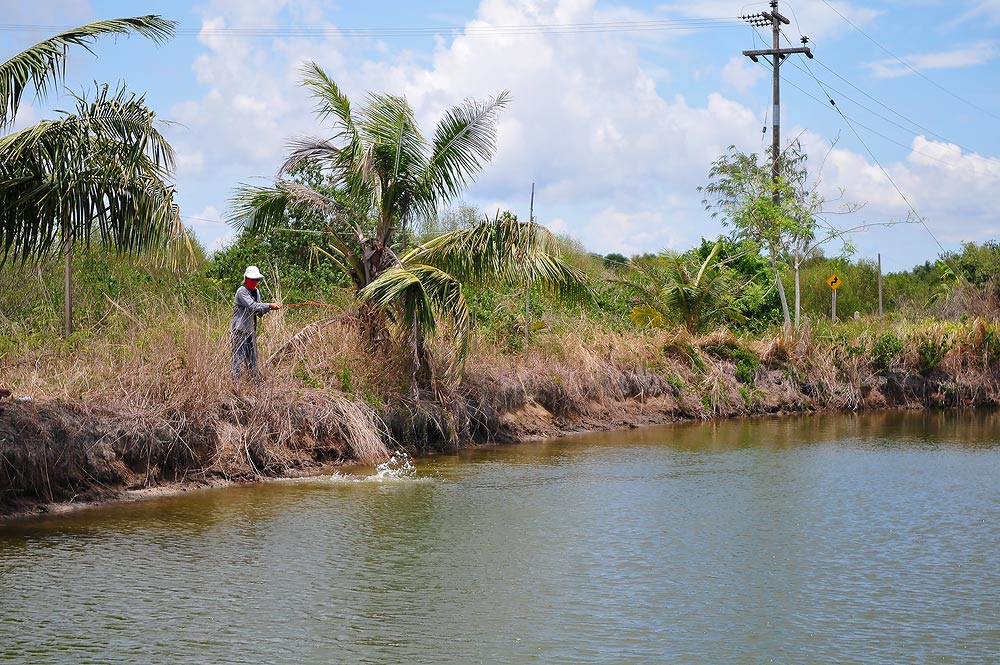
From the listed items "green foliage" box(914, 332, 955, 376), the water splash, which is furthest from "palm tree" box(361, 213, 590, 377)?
"green foliage" box(914, 332, 955, 376)

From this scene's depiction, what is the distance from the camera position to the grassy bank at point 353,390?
40.0ft

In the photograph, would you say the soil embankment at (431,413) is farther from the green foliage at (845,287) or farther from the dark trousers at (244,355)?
the green foliage at (845,287)

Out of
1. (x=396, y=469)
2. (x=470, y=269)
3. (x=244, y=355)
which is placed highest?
(x=470, y=269)

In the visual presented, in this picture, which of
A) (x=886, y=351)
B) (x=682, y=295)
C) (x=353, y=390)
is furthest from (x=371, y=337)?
(x=886, y=351)

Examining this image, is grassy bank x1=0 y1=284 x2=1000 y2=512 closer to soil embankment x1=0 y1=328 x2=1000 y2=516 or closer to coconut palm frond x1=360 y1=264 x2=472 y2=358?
soil embankment x1=0 y1=328 x2=1000 y2=516

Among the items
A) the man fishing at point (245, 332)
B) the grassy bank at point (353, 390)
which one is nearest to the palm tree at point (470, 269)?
the grassy bank at point (353, 390)

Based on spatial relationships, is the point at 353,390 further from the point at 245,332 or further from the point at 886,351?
the point at 886,351

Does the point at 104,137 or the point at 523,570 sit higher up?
the point at 104,137

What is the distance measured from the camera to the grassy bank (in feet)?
40.0

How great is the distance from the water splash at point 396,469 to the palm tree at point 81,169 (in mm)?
4321

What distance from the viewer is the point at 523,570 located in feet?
30.2

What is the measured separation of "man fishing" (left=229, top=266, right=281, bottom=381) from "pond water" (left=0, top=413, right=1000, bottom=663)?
76.7 inches

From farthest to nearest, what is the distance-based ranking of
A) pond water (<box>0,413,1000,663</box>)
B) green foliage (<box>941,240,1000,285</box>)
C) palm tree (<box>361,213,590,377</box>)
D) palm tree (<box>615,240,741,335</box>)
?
green foliage (<box>941,240,1000,285</box>) → palm tree (<box>615,240,741,335</box>) → palm tree (<box>361,213,590,377</box>) → pond water (<box>0,413,1000,663</box>)

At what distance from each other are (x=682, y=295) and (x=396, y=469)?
1248cm
